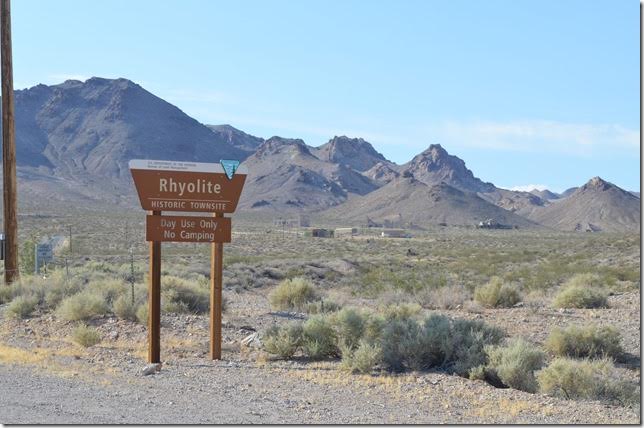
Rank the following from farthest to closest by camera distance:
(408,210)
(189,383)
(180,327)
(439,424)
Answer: (408,210), (180,327), (189,383), (439,424)

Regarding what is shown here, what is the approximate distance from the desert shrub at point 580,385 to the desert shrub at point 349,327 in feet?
10.8

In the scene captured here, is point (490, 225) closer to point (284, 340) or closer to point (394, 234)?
point (394, 234)

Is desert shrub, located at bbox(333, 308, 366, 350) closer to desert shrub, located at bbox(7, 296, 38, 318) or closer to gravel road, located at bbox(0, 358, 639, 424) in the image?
gravel road, located at bbox(0, 358, 639, 424)

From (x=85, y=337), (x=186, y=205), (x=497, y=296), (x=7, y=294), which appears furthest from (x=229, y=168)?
(x=497, y=296)

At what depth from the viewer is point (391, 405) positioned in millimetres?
10711

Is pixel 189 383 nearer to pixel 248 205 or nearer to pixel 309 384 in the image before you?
pixel 309 384

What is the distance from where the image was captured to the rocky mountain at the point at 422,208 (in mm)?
153125

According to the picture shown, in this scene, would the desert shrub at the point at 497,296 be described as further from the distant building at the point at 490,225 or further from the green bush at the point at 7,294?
the distant building at the point at 490,225

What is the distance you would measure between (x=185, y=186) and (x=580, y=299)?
37.8 feet

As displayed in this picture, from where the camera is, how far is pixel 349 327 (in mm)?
14414

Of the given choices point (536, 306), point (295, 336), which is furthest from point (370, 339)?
point (536, 306)

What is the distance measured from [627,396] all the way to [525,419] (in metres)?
2.60

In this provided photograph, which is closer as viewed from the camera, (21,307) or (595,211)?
(21,307)

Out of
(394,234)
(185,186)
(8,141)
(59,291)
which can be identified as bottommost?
(394,234)
